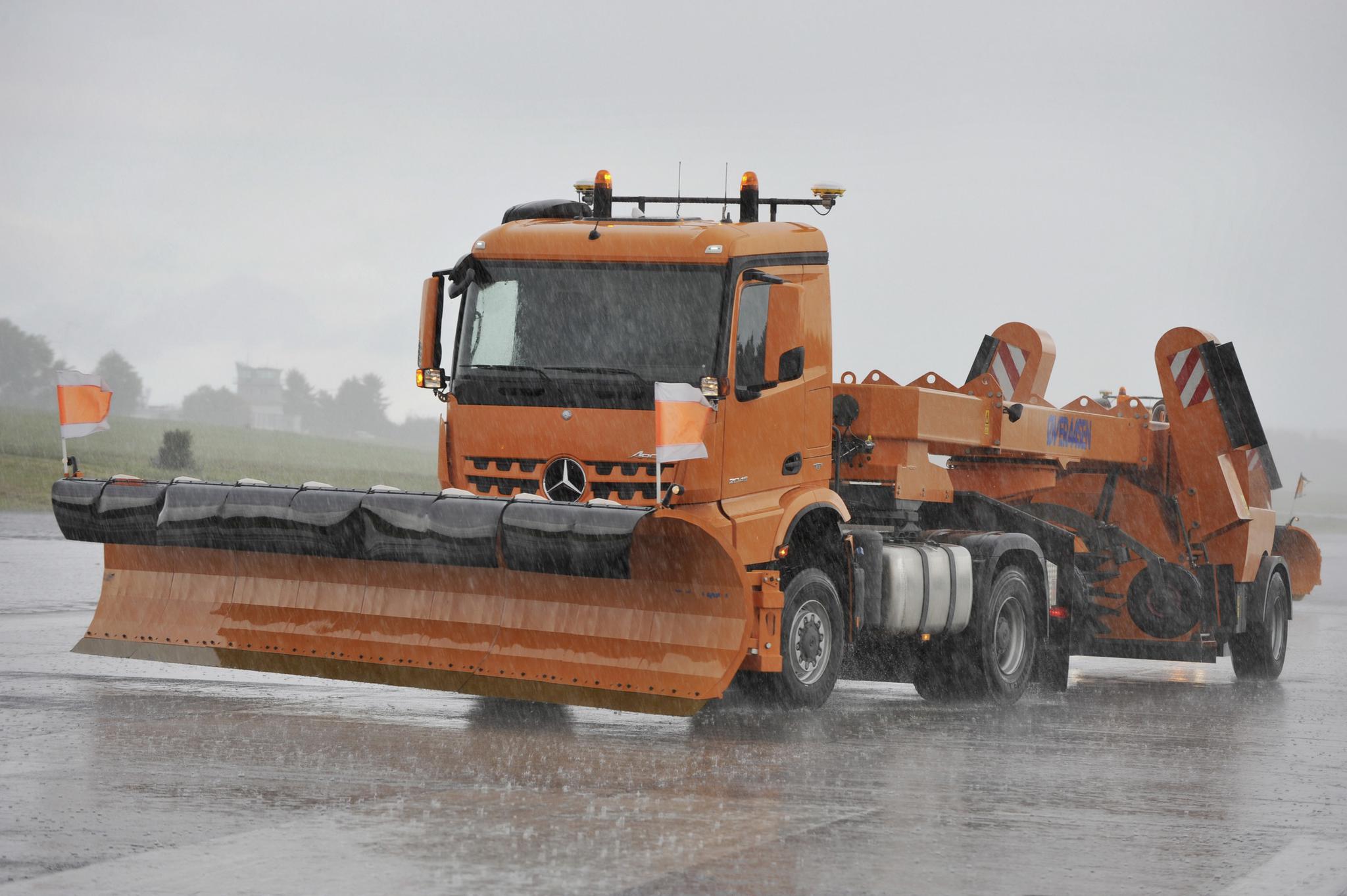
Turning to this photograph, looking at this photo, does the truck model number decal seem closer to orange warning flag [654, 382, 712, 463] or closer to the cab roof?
the cab roof

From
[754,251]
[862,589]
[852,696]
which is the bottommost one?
[852,696]

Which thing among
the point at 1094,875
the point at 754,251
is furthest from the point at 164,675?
the point at 1094,875

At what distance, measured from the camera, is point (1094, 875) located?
639 cm

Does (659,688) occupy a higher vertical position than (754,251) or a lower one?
lower

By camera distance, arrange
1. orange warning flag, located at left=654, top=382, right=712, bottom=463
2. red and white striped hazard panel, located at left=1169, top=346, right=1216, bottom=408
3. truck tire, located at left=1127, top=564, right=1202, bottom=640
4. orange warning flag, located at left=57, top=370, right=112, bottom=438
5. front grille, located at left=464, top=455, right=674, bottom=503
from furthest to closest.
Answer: red and white striped hazard panel, located at left=1169, top=346, right=1216, bottom=408 → truck tire, located at left=1127, top=564, right=1202, bottom=640 → orange warning flag, located at left=57, top=370, right=112, bottom=438 → front grille, located at left=464, top=455, right=674, bottom=503 → orange warning flag, located at left=654, top=382, right=712, bottom=463

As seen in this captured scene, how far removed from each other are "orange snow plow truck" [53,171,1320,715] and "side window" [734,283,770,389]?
0.06ft

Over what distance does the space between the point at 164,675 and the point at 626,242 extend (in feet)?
15.5

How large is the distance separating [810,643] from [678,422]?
204 cm

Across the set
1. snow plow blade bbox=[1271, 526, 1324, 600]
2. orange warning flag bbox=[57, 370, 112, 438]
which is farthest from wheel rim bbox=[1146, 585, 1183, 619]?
orange warning flag bbox=[57, 370, 112, 438]

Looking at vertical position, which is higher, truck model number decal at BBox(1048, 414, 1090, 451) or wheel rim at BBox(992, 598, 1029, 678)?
truck model number decal at BBox(1048, 414, 1090, 451)

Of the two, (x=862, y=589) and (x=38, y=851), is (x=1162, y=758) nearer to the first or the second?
(x=862, y=589)

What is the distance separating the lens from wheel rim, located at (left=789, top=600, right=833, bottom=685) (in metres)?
10.9

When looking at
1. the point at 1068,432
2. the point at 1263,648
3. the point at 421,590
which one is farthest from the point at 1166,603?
the point at 421,590

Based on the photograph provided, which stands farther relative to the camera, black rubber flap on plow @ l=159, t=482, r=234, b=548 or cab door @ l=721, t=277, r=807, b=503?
black rubber flap on plow @ l=159, t=482, r=234, b=548
